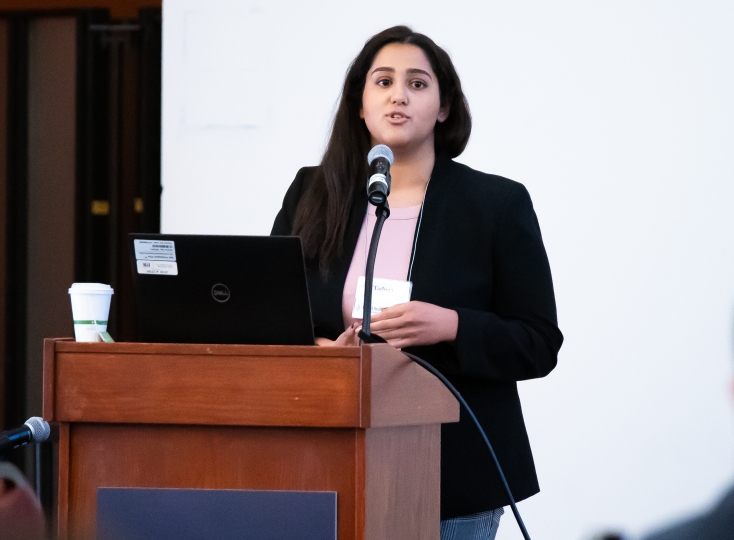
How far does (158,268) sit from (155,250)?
0.09 ft

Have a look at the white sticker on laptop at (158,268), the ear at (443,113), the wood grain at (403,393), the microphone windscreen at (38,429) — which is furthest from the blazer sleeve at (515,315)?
the microphone windscreen at (38,429)

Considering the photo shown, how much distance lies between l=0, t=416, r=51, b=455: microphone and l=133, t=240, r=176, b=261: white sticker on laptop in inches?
14.0

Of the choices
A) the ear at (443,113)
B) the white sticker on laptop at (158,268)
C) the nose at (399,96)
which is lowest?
the white sticker on laptop at (158,268)

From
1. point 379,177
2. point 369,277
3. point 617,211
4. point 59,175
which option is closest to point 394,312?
point 369,277

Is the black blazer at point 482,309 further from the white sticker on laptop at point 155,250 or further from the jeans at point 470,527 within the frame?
the white sticker on laptop at point 155,250

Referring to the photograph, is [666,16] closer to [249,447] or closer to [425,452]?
[425,452]

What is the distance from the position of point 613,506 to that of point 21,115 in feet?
9.35

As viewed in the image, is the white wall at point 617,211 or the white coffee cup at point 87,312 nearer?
the white coffee cup at point 87,312

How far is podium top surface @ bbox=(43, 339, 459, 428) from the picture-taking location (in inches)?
54.7

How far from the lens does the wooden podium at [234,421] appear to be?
4.57ft

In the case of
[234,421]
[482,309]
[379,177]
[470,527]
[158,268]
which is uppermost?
[379,177]

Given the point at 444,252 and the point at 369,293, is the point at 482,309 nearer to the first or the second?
the point at 444,252

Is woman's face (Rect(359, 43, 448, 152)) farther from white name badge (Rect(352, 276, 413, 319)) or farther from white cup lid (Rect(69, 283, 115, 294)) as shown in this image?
white cup lid (Rect(69, 283, 115, 294))

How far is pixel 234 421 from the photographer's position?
142 centimetres
